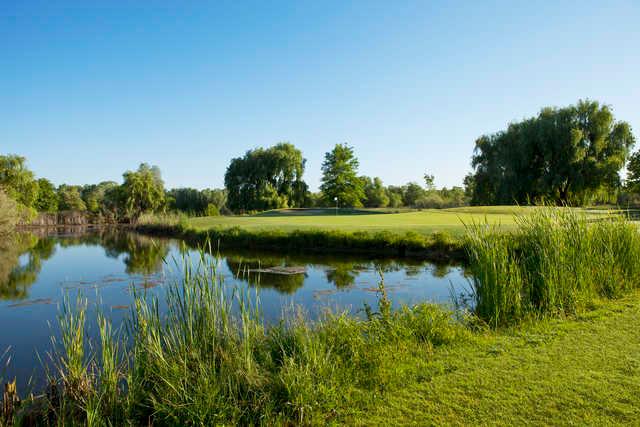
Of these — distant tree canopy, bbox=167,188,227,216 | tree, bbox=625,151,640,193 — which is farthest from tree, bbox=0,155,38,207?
tree, bbox=625,151,640,193

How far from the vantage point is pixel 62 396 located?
3697 millimetres

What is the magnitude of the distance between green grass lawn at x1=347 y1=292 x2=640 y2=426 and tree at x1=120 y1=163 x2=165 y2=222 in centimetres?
4854

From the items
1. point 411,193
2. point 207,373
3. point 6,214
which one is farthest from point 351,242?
point 411,193

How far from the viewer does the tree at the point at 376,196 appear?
206 ft

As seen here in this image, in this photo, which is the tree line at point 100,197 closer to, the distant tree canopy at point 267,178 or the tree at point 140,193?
the tree at point 140,193

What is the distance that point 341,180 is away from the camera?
51.3 meters

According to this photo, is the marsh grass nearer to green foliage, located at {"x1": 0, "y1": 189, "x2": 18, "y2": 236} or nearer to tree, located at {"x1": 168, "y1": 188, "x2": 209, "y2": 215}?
green foliage, located at {"x1": 0, "y1": 189, "x2": 18, "y2": 236}

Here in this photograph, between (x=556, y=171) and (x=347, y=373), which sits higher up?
(x=556, y=171)

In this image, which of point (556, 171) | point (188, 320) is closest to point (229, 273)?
point (188, 320)

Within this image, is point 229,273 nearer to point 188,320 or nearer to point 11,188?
point 188,320

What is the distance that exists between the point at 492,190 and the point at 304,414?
132ft

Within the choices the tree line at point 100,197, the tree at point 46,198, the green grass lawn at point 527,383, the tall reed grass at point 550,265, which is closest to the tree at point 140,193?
the tree line at point 100,197

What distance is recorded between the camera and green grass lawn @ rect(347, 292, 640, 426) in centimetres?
330

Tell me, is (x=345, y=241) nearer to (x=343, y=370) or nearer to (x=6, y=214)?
(x=343, y=370)
